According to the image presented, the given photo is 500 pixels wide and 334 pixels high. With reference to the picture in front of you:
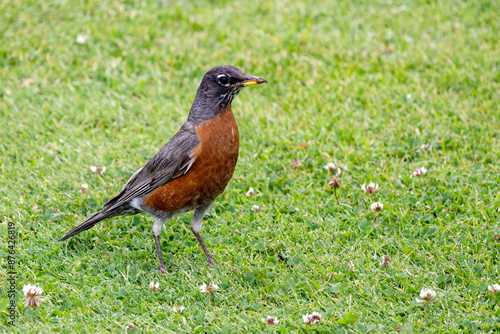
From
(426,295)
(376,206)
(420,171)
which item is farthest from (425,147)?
(426,295)

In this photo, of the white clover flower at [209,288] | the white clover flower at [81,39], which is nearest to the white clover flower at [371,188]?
the white clover flower at [209,288]

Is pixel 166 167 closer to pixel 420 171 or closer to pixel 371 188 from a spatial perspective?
pixel 371 188

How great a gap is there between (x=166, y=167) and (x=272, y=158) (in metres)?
1.60

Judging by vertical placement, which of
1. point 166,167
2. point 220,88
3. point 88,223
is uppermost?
point 220,88

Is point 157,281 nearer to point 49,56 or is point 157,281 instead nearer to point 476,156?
point 476,156

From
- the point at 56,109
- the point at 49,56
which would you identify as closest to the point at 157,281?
the point at 56,109

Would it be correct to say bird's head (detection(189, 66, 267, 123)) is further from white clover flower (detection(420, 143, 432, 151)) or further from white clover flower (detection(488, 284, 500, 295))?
white clover flower (detection(488, 284, 500, 295))

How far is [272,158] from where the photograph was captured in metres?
5.99

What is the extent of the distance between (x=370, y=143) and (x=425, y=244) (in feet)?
5.41

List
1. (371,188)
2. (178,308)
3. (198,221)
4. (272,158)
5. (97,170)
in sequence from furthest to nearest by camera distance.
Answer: (272,158) → (97,170) → (371,188) → (198,221) → (178,308)

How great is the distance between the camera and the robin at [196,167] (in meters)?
4.46

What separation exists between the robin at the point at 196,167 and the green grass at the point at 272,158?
379 millimetres

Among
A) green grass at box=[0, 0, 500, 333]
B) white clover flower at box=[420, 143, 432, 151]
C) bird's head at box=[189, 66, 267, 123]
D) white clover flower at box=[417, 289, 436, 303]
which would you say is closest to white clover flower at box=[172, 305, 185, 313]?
green grass at box=[0, 0, 500, 333]

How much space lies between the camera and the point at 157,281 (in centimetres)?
443
